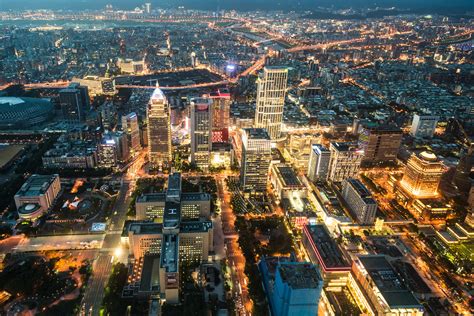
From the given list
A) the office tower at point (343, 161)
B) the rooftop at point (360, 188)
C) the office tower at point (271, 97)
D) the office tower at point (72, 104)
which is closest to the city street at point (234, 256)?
the office tower at point (343, 161)

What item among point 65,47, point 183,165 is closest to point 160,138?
point 183,165

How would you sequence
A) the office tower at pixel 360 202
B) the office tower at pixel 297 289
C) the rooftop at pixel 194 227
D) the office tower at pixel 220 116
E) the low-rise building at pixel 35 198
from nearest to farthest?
1. the office tower at pixel 297 289
2. the rooftop at pixel 194 227
3. the low-rise building at pixel 35 198
4. the office tower at pixel 360 202
5. the office tower at pixel 220 116

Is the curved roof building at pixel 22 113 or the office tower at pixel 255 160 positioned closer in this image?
the office tower at pixel 255 160

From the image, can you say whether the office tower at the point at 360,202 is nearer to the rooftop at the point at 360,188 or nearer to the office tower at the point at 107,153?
the rooftop at the point at 360,188

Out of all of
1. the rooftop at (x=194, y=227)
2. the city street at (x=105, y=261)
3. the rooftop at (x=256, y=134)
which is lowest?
the city street at (x=105, y=261)

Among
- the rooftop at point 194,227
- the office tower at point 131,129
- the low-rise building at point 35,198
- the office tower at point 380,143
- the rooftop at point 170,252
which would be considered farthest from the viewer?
the office tower at point 131,129

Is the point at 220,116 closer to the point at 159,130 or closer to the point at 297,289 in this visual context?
the point at 159,130

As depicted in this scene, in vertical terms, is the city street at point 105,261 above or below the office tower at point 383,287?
below

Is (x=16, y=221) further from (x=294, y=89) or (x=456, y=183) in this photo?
(x=294, y=89)
